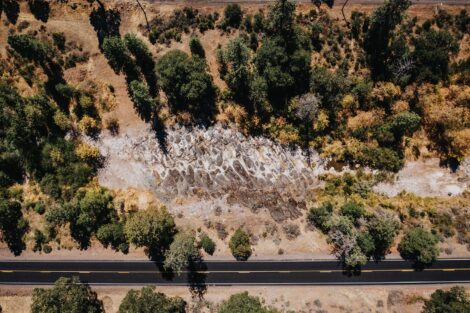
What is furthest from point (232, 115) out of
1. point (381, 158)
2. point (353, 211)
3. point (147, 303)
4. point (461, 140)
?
point (461, 140)

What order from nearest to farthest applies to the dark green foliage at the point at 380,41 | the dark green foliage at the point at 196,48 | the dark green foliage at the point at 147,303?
1. the dark green foliage at the point at 147,303
2. the dark green foliage at the point at 380,41
3. the dark green foliage at the point at 196,48

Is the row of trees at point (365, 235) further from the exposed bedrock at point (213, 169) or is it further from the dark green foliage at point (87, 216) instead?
the dark green foliage at point (87, 216)


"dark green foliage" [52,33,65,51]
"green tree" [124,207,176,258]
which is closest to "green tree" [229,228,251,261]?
"green tree" [124,207,176,258]

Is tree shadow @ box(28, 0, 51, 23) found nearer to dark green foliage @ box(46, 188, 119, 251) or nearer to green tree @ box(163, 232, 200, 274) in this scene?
dark green foliage @ box(46, 188, 119, 251)

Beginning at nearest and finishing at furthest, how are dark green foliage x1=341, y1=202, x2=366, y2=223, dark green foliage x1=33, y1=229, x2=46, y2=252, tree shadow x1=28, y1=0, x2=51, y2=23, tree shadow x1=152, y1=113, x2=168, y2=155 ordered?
dark green foliage x1=341, y1=202, x2=366, y2=223 → dark green foliage x1=33, y1=229, x2=46, y2=252 → tree shadow x1=28, y1=0, x2=51, y2=23 → tree shadow x1=152, y1=113, x2=168, y2=155

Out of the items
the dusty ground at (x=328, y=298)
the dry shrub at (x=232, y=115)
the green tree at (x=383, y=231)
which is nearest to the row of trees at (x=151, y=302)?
the dusty ground at (x=328, y=298)

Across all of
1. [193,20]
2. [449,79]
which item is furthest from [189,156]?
[449,79]
